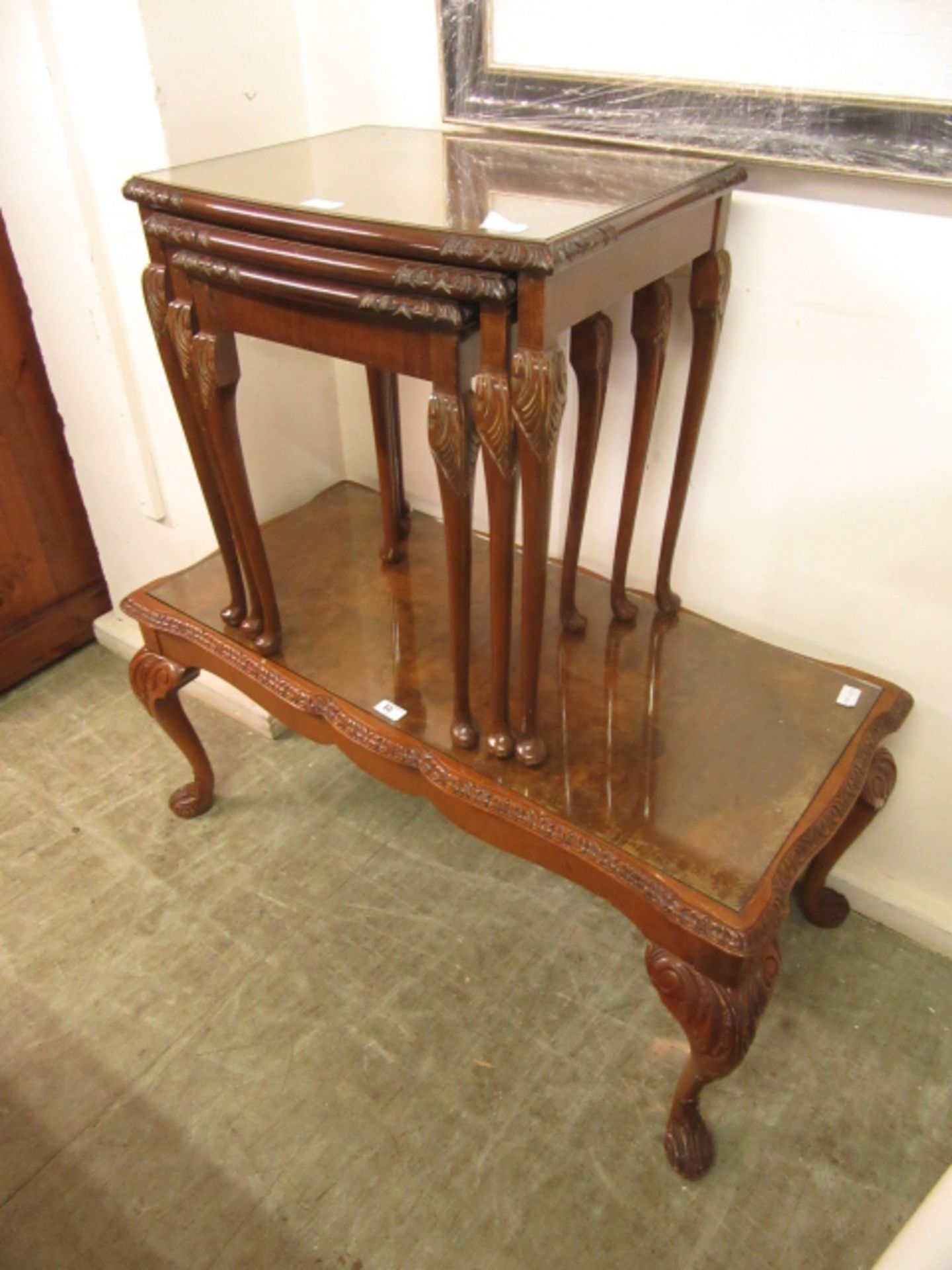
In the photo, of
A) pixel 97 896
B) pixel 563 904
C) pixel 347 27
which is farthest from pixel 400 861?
pixel 347 27

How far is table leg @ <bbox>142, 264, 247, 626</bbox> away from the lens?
1069 millimetres

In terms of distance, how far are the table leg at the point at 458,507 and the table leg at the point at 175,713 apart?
514 mm

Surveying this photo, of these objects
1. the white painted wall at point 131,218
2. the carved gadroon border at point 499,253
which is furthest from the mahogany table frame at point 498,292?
the white painted wall at point 131,218

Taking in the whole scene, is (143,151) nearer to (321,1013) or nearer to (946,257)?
(946,257)

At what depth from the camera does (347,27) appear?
131 centimetres

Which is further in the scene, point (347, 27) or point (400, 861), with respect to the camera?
point (400, 861)

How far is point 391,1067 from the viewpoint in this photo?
49.8 inches

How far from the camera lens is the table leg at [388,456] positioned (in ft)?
4.61

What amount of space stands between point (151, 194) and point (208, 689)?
1048mm

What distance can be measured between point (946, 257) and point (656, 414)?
0.40 meters

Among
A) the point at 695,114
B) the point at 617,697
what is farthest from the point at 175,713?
the point at 695,114

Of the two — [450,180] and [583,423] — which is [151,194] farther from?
[583,423]

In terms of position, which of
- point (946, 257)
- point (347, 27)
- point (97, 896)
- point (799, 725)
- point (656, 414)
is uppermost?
point (347, 27)

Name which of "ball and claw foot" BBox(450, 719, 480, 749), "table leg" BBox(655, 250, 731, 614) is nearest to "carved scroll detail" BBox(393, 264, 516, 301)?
"table leg" BBox(655, 250, 731, 614)
